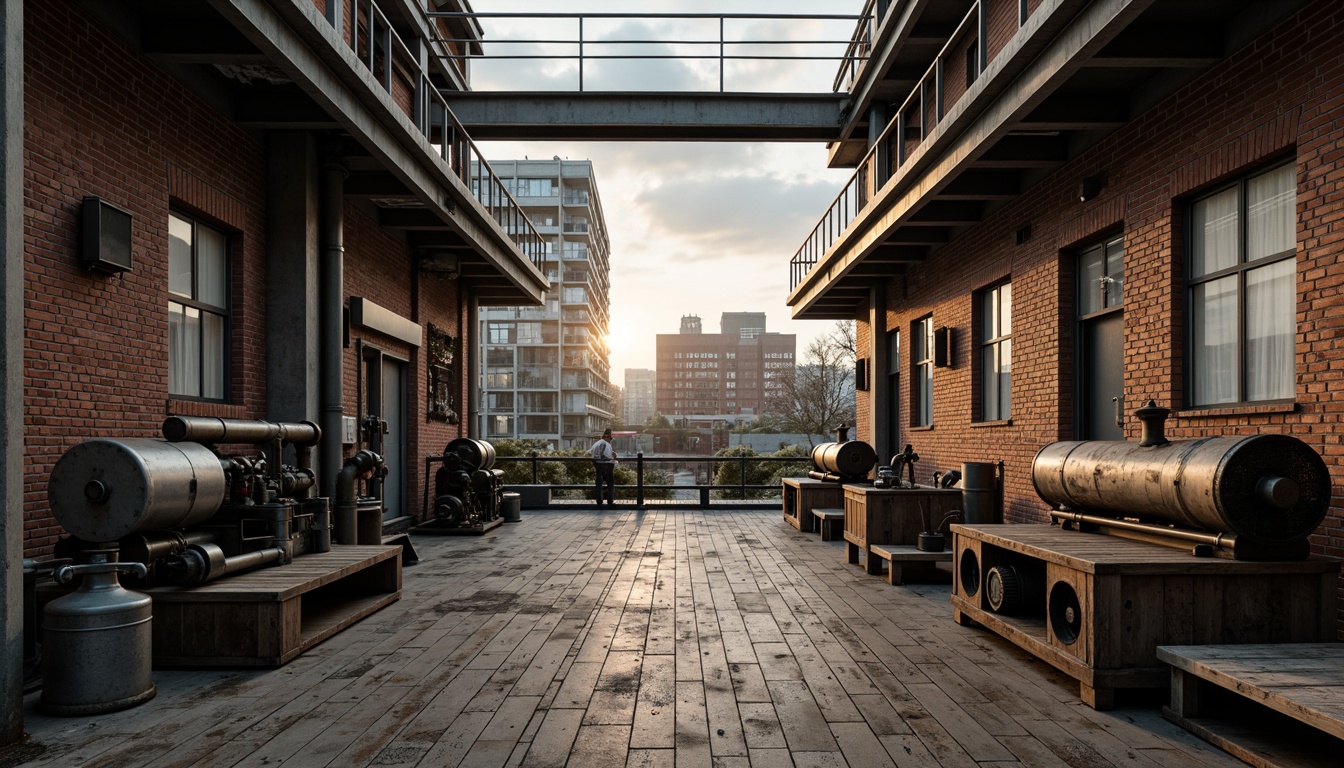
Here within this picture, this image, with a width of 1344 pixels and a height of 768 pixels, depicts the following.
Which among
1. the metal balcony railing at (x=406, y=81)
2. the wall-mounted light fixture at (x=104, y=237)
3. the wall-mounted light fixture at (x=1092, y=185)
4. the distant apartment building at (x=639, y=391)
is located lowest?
the distant apartment building at (x=639, y=391)

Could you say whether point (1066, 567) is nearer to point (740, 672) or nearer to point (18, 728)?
point (740, 672)

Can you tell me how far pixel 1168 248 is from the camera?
605 cm

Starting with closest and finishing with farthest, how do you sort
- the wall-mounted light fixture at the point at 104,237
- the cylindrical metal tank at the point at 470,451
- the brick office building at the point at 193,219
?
the brick office building at the point at 193,219
the wall-mounted light fixture at the point at 104,237
the cylindrical metal tank at the point at 470,451

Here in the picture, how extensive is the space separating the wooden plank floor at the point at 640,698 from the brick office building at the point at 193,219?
1.08 m

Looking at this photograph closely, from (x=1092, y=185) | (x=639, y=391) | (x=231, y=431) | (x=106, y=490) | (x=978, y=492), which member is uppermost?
(x=1092, y=185)

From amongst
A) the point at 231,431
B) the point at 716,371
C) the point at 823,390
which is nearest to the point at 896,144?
the point at 231,431

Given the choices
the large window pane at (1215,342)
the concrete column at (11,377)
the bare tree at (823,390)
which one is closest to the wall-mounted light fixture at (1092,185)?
the large window pane at (1215,342)

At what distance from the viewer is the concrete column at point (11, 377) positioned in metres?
3.60

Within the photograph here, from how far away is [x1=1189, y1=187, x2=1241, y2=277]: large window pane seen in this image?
5.56 metres

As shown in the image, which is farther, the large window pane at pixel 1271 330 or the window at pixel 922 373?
the window at pixel 922 373

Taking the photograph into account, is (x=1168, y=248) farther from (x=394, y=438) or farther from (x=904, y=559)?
(x=394, y=438)

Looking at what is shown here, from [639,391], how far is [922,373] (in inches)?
7037

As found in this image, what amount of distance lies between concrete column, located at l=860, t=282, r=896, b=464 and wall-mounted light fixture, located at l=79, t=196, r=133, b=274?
1120 cm

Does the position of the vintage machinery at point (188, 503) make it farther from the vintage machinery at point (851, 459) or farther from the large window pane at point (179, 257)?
the vintage machinery at point (851, 459)
